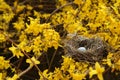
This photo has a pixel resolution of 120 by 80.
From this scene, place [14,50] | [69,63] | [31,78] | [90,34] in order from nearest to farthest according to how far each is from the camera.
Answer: [14,50], [69,63], [90,34], [31,78]

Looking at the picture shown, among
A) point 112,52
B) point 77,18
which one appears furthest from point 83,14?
point 112,52

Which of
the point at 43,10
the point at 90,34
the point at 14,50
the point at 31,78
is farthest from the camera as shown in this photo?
the point at 43,10

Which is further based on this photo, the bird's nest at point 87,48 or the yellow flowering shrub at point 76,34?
the bird's nest at point 87,48

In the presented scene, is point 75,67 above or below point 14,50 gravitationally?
below

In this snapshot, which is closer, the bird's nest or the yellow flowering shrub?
the yellow flowering shrub

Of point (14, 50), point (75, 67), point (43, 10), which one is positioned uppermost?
point (14, 50)

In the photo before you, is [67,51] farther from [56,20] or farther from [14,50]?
[56,20]

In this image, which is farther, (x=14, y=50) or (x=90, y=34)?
(x=90, y=34)
